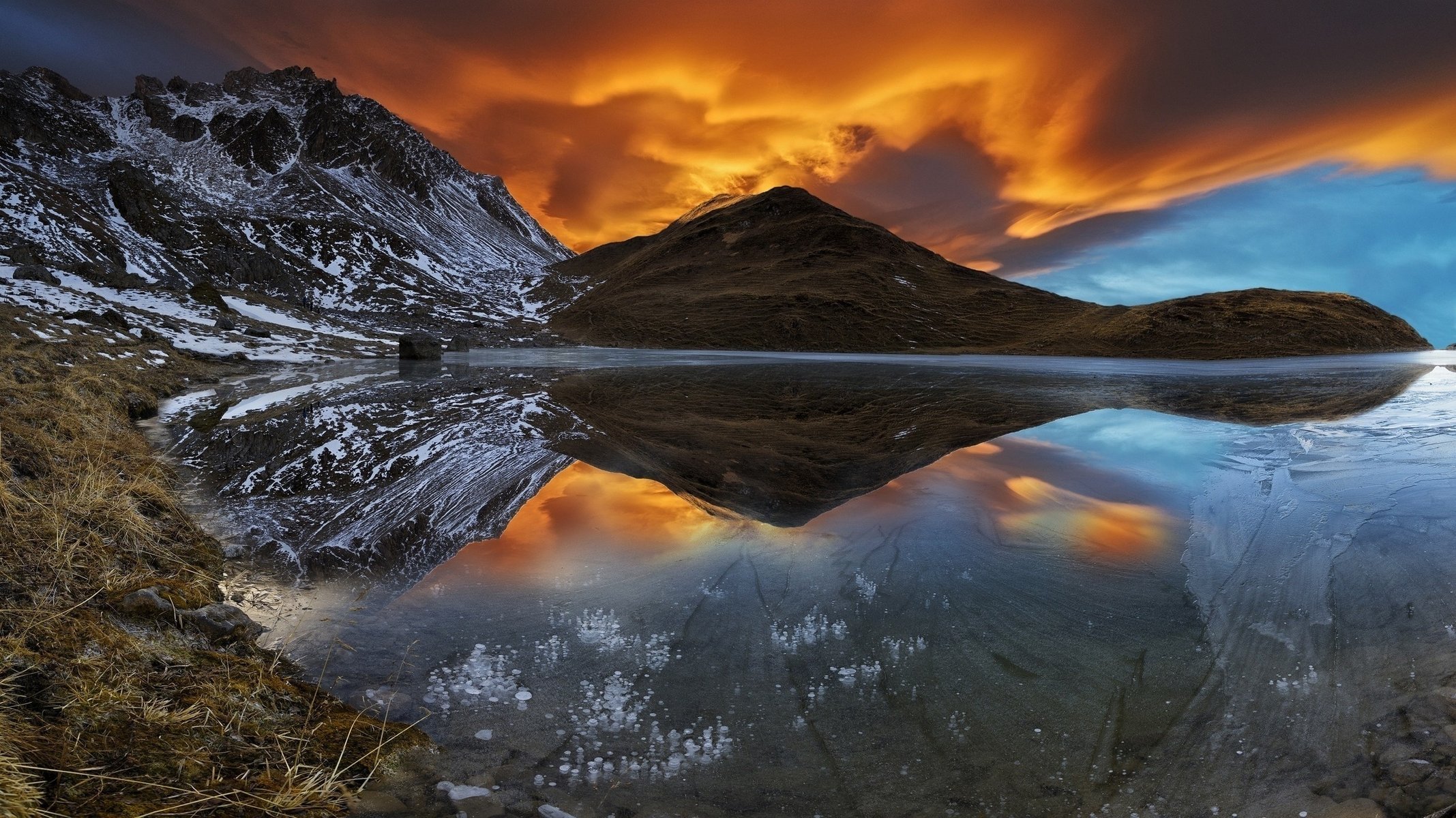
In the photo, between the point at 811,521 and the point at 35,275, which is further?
the point at 35,275

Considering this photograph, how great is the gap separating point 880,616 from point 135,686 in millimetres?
4906

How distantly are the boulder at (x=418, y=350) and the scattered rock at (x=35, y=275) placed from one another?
17.4m

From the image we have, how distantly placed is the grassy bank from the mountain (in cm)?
10141

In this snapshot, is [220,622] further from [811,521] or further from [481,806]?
[811,521]

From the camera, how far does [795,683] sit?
449cm

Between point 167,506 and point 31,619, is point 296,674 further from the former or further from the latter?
Result: point 167,506

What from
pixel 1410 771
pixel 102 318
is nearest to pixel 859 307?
pixel 102 318

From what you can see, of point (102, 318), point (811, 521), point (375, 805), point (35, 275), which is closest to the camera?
point (375, 805)

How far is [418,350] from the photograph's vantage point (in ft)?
152

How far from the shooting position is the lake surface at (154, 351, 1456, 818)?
355 cm

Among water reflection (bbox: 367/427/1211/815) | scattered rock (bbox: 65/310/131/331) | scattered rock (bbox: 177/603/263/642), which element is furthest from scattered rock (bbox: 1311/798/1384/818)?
scattered rock (bbox: 65/310/131/331)

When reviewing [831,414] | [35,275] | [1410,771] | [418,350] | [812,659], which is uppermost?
[35,275]

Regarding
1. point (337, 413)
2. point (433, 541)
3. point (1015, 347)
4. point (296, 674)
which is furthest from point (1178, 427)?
point (1015, 347)

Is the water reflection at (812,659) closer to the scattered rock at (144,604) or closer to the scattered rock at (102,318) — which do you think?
the scattered rock at (144,604)
